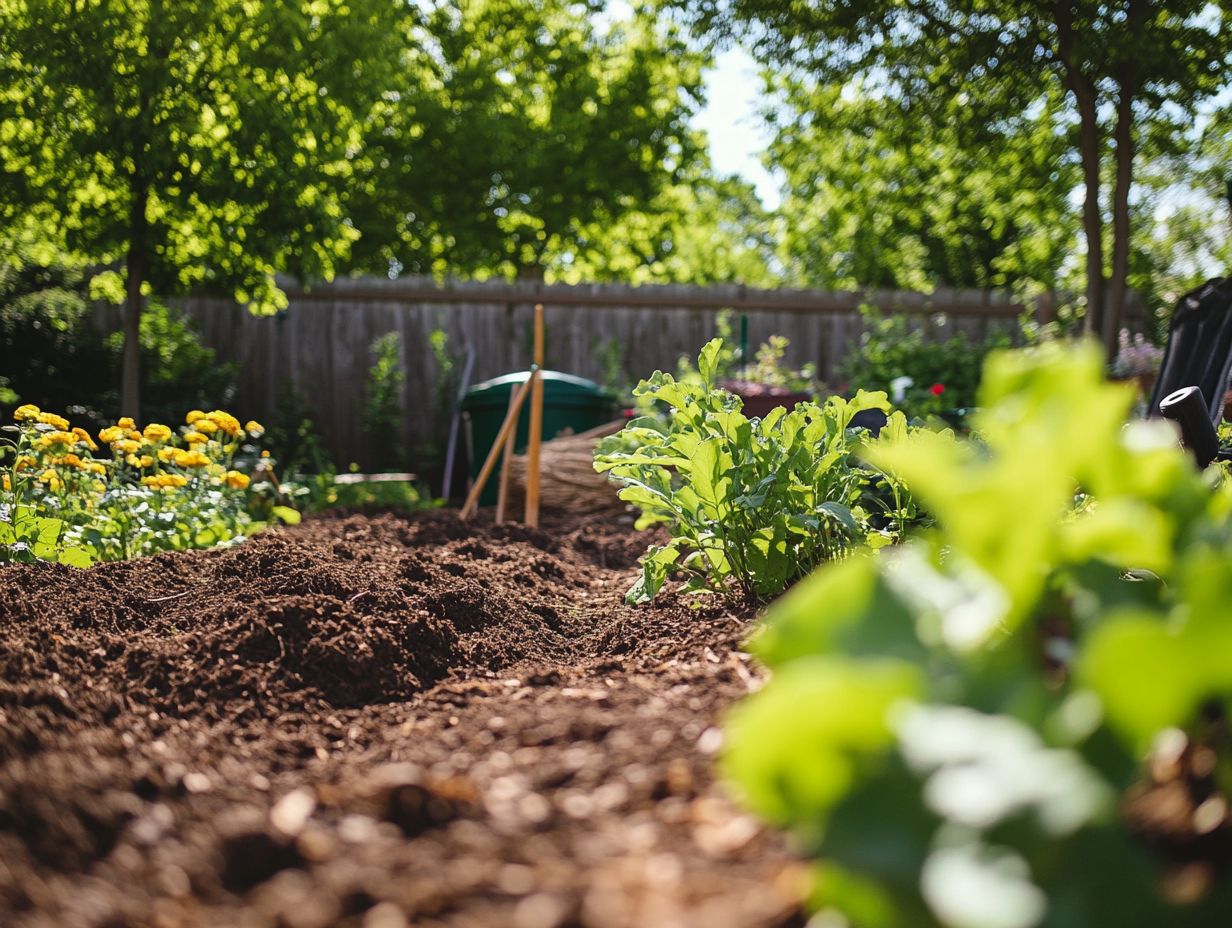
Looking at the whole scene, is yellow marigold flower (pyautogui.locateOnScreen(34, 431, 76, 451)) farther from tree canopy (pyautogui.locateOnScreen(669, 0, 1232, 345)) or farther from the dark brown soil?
tree canopy (pyautogui.locateOnScreen(669, 0, 1232, 345))

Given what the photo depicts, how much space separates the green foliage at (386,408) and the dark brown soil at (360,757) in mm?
6671

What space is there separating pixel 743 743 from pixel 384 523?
4.80 m

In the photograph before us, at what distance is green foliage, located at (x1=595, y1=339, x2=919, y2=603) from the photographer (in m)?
2.47

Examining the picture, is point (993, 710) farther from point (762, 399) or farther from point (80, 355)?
point (80, 355)

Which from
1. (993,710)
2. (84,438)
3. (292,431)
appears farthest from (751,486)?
(292,431)

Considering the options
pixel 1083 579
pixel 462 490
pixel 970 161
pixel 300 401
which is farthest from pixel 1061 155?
pixel 1083 579

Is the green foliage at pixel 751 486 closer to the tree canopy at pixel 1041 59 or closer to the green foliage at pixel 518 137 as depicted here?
the tree canopy at pixel 1041 59

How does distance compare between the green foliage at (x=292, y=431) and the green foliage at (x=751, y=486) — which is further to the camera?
the green foliage at (x=292, y=431)

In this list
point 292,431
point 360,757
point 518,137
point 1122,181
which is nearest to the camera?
point 360,757

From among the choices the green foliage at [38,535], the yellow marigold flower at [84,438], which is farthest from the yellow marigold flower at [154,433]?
the green foliage at [38,535]

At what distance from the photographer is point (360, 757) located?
1782 millimetres

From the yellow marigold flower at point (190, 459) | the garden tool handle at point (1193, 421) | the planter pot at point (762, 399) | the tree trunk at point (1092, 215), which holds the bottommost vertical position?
the yellow marigold flower at point (190, 459)

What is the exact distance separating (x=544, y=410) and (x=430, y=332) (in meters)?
2.67

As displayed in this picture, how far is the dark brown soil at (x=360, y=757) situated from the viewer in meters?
0.95
